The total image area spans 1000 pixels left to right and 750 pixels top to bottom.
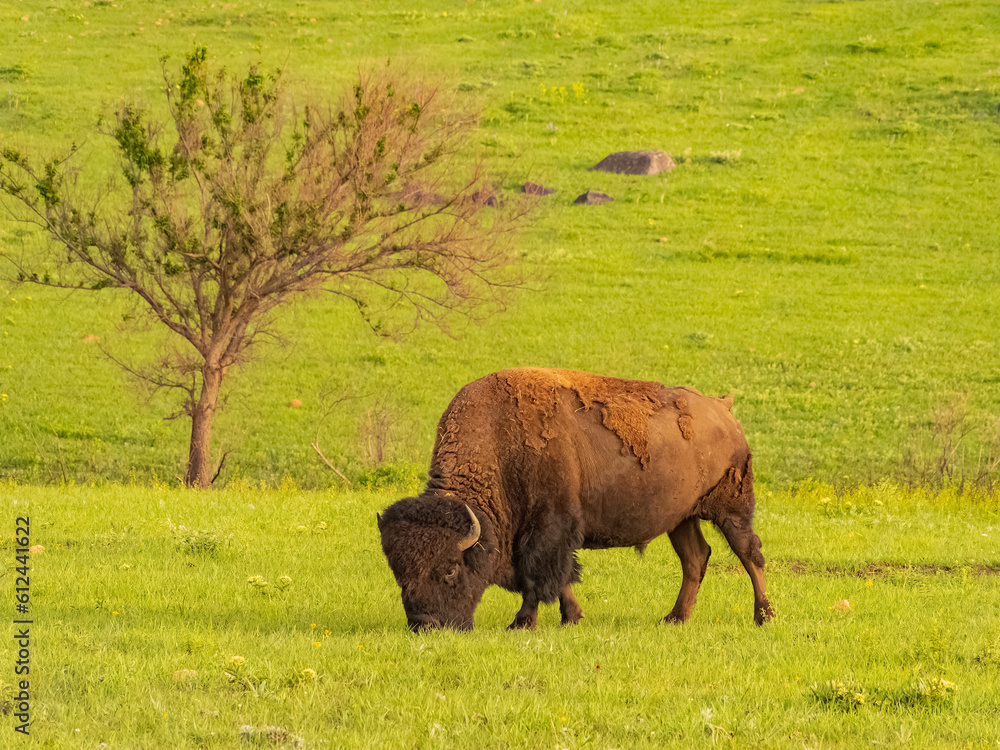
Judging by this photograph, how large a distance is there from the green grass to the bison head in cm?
30

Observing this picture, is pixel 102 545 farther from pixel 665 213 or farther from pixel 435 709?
pixel 665 213

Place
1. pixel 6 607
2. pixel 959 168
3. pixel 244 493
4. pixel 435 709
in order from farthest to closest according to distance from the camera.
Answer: pixel 959 168
pixel 244 493
pixel 6 607
pixel 435 709

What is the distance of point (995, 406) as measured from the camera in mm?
25391

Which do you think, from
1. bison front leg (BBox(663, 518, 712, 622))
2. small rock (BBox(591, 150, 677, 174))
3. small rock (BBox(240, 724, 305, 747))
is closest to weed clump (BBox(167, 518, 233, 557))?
bison front leg (BBox(663, 518, 712, 622))

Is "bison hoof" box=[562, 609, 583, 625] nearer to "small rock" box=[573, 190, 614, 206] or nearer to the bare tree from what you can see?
the bare tree

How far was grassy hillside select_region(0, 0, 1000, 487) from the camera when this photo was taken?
24.6m

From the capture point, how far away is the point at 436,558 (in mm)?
8523

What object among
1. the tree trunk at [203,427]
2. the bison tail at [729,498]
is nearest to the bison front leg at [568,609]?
the bison tail at [729,498]

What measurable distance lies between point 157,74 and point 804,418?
36.1 metres

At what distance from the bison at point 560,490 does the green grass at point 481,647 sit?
19.6 inches

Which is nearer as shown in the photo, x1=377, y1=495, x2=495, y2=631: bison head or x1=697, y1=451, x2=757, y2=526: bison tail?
x1=377, y1=495, x2=495, y2=631: bison head

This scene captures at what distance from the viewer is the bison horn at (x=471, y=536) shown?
8633 mm

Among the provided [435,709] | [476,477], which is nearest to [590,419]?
[476,477]

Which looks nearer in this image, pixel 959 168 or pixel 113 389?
pixel 113 389
